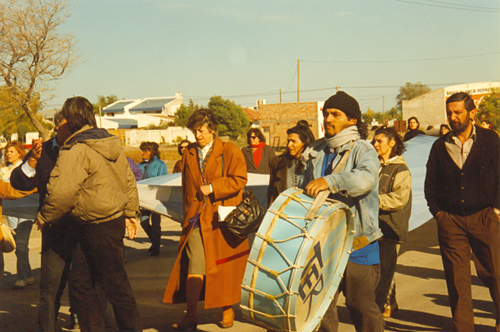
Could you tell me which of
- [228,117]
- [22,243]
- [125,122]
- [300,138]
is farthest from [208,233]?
[125,122]

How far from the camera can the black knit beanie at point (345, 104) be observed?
3.62 metres

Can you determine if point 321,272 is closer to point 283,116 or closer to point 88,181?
point 88,181

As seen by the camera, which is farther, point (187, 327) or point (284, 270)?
point (187, 327)

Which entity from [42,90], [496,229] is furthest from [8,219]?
[42,90]

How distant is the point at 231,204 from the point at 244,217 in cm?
40

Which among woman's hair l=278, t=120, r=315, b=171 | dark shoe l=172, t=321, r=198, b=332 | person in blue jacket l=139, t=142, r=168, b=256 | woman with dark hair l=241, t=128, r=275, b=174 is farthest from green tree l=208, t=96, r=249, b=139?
dark shoe l=172, t=321, r=198, b=332

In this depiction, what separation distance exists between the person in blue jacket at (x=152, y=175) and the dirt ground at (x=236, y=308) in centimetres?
25

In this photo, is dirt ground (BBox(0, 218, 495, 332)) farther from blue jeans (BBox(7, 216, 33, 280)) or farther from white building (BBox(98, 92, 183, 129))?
white building (BBox(98, 92, 183, 129))

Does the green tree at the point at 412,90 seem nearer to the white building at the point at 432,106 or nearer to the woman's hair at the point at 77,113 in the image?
the white building at the point at 432,106

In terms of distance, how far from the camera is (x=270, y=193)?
5938 mm

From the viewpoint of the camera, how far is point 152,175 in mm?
8930

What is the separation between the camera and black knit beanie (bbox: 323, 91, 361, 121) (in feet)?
11.9

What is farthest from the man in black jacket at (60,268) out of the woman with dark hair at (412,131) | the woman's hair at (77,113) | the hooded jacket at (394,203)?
the woman with dark hair at (412,131)

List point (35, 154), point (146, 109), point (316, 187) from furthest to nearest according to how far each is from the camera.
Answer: point (146, 109) → point (35, 154) → point (316, 187)
